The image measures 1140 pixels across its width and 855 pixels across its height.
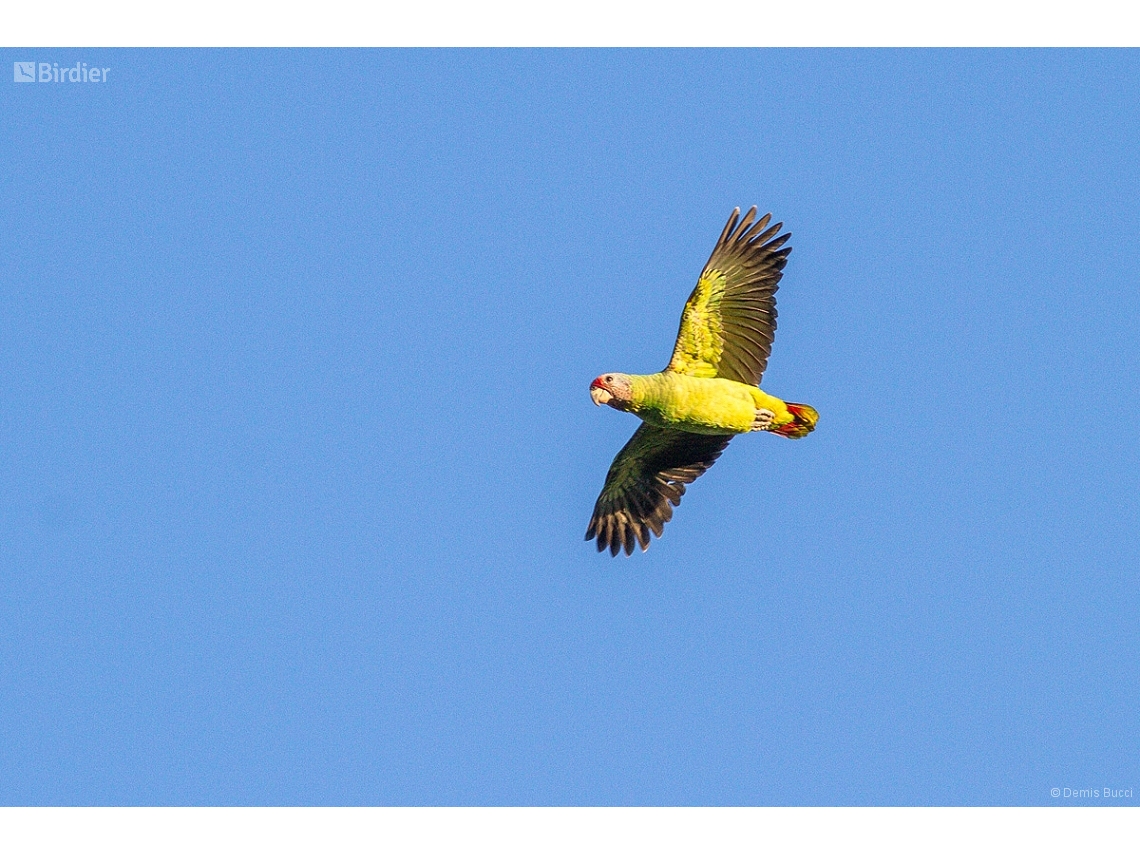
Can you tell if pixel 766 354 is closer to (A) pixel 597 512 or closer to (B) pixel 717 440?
(B) pixel 717 440

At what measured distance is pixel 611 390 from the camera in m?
20.3

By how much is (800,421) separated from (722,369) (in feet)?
4.05

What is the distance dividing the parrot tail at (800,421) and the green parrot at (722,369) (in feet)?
0.04

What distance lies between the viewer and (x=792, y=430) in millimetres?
20984

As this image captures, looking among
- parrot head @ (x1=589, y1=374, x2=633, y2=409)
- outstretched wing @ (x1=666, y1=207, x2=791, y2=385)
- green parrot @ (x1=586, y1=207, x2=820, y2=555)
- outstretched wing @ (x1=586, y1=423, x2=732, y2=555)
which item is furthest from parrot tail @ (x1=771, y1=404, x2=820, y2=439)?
parrot head @ (x1=589, y1=374, x2=633, y2=409)

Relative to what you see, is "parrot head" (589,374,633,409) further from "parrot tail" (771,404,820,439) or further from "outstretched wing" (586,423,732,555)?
"parrot tail" (771,404,820,439)

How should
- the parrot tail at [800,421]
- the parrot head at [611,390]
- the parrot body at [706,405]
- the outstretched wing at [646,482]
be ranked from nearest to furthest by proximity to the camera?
the parrot head at [611,390] → the parrot body at [706,405] → the parrot tail at [800,421] → the outstretched wing at [646,482]

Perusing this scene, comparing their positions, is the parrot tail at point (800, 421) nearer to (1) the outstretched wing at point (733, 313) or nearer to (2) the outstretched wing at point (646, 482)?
(1) the outstretched wing at point (733, 313)

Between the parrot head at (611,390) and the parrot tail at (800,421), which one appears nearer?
the parrot head at (611,390)

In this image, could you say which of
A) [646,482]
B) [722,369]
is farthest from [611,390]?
[646,482]

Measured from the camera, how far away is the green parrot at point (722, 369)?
20703 millimetres

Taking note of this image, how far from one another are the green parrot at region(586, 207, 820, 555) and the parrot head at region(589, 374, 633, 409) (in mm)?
Answer: 12

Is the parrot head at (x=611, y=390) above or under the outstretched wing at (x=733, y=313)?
under

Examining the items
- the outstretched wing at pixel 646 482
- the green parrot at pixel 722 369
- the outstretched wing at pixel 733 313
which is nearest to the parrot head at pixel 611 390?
the green parrot at pixel 722 369
